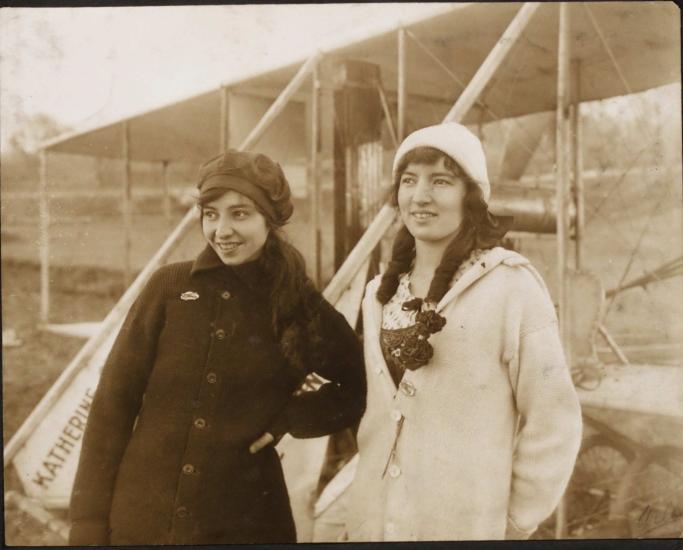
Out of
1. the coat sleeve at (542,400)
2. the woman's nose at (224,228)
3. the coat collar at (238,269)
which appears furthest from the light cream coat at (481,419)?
the woman's nose at (224,228)

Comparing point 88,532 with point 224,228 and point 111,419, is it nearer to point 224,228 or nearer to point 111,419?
point 111,419

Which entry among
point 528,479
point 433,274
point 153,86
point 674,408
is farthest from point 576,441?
point 153,86

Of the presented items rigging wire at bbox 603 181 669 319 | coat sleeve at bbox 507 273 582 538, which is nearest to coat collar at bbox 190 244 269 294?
coat sleeve at bbox 507 273 582 538

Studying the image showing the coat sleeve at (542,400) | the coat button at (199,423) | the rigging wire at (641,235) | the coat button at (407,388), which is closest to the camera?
the coat sleeve at (542,400)

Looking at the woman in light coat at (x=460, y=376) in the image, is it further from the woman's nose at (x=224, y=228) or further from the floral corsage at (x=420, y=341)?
the woman's nose at (x=224, y=228)

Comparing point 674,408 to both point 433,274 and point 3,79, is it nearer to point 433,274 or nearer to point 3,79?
point 433,274

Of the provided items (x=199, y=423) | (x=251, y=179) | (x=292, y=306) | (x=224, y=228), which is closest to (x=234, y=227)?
(x=224, y=228)
